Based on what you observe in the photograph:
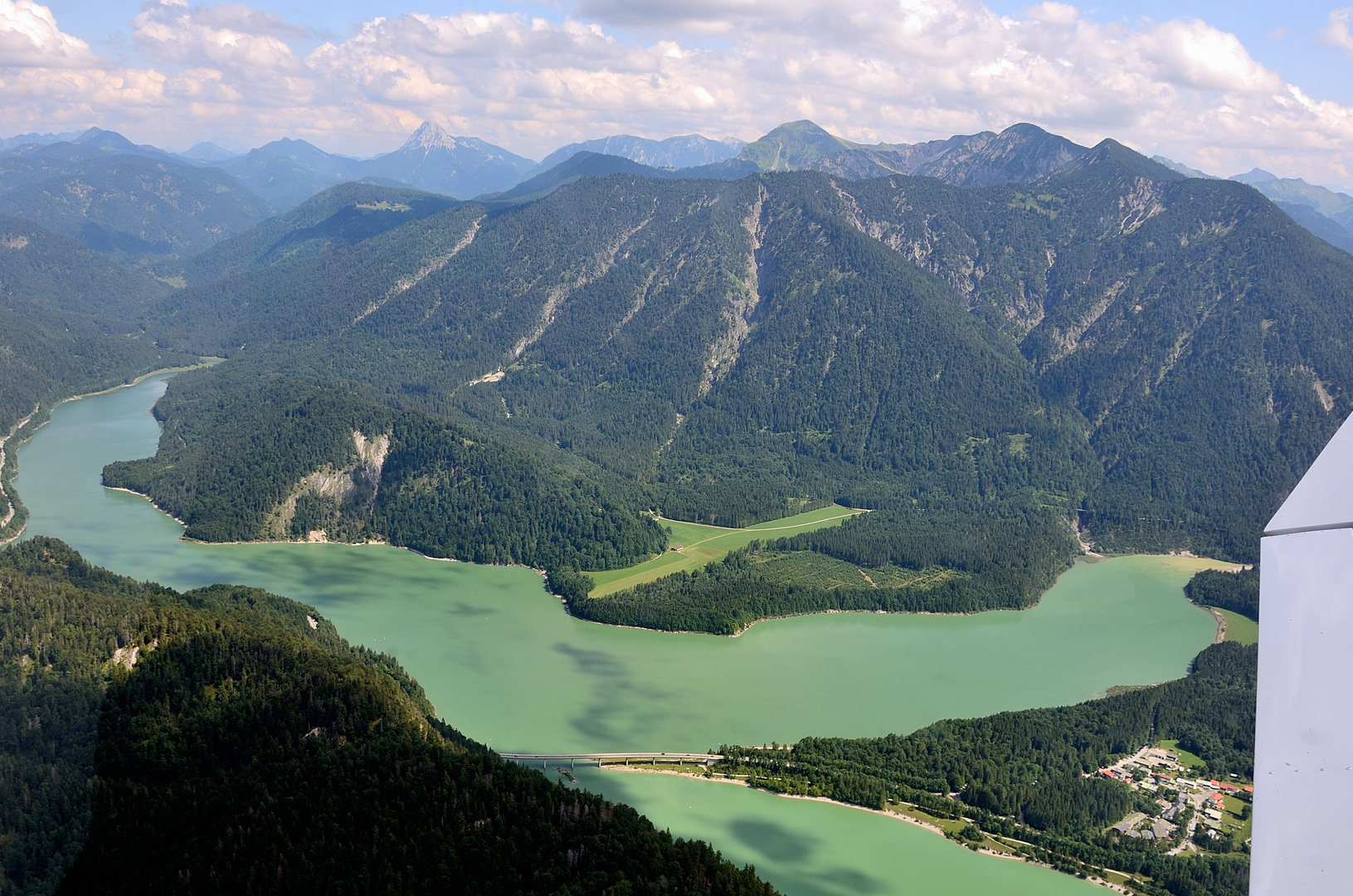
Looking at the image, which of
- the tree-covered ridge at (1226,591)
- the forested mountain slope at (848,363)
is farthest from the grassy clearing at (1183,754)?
→ the tree-covered ridge at (1226,591)

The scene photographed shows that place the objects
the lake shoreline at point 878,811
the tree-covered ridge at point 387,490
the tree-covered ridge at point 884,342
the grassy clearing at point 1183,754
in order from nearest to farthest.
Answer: the lake shoreline at point 878,811
the grassy clearing at point 1183,754
the tree-covered ridge at point 387,490
the tree-covered ridge at point 884,342

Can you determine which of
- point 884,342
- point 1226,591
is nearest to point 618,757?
point 1226,591

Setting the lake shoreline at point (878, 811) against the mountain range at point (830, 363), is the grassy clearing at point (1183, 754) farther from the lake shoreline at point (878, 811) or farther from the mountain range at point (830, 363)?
the mountain range at point (830, 363)

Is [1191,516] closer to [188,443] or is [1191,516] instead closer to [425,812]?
[425,812]

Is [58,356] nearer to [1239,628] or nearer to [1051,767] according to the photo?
[1051,767]


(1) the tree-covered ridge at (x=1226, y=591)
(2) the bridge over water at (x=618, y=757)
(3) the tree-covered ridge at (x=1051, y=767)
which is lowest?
(2) the bridge over water at (x=618, y=757)

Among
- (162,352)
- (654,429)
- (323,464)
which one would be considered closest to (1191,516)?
(654,429)
